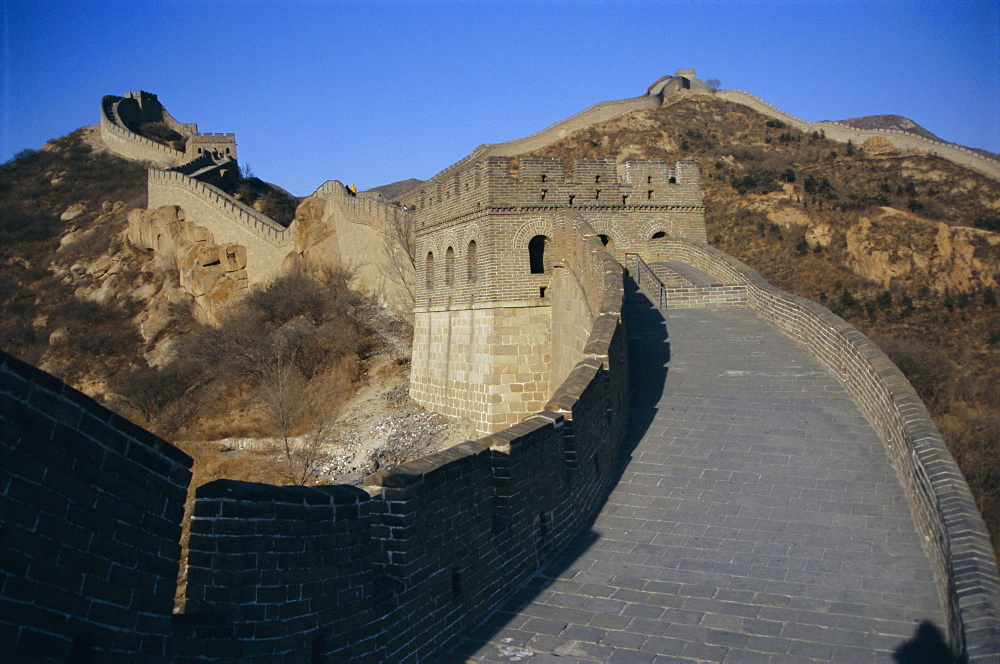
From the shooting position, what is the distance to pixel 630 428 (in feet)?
30.5

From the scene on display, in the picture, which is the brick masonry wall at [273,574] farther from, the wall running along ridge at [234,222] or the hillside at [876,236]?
the wall running along ridge at [234,222]

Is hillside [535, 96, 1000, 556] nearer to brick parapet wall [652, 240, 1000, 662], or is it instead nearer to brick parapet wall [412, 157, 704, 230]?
brick parapet wall [652, 240, 1000, 662]

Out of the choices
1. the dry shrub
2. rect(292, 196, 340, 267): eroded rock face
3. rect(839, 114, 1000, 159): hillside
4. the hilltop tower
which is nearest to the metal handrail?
the hilltop tower

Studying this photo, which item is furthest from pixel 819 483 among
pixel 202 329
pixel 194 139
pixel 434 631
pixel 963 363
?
pixel 194 139

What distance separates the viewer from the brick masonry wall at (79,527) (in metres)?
2.71

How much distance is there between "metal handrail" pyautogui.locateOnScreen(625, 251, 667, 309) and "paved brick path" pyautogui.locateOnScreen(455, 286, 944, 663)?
3.93m

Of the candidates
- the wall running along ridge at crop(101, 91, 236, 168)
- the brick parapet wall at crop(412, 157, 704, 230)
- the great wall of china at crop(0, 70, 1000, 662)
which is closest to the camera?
the great wall of china at crop(0, 70, 1000, 662)

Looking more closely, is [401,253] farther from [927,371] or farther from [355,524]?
[355,524]

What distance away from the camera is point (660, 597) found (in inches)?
228

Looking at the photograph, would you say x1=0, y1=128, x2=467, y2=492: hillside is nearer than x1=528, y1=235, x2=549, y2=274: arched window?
No

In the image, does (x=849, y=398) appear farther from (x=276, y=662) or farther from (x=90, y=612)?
(x=90, y=612)

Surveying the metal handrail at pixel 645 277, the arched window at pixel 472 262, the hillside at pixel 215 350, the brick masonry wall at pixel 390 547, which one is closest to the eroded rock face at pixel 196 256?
the hillside at pixel 215 350

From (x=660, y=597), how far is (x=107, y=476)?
4.12 meters

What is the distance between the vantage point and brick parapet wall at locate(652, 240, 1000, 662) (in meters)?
4.59
